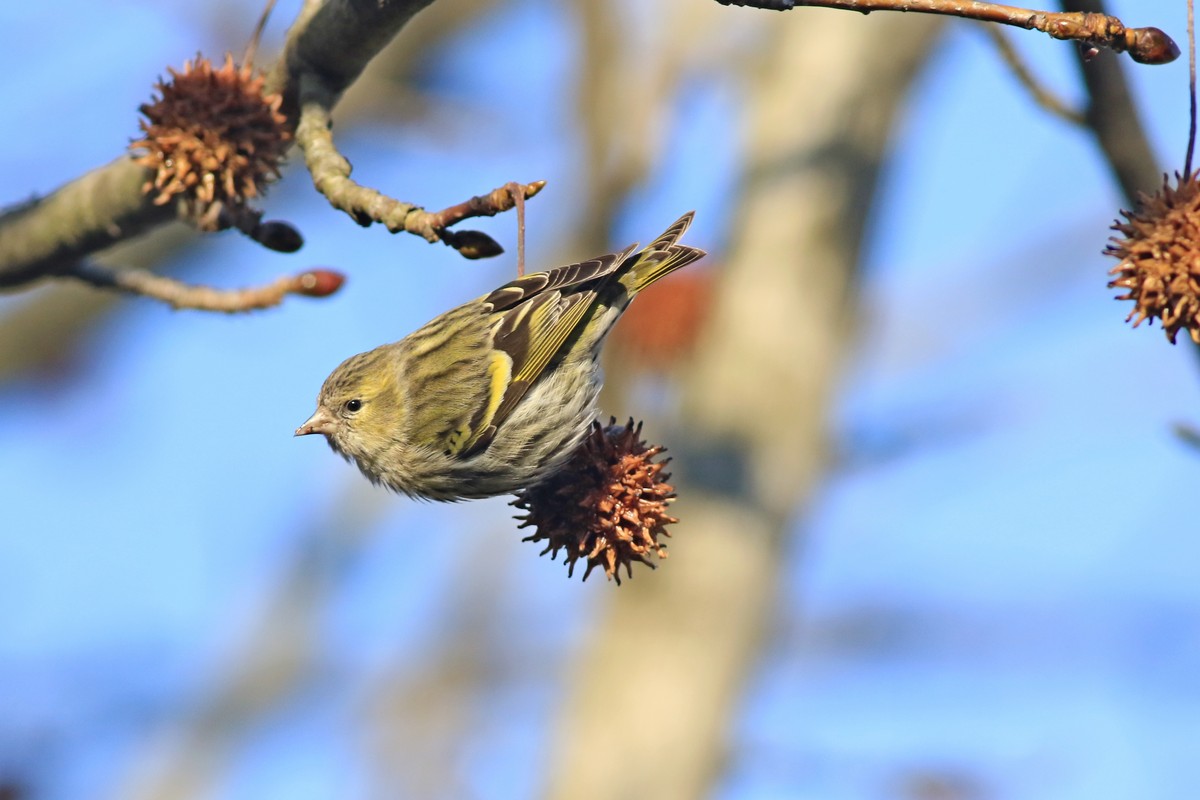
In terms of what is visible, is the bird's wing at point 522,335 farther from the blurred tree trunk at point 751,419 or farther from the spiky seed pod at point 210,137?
the blurred tree trunk at point 751,419

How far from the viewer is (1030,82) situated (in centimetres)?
366

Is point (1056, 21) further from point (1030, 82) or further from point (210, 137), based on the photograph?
point (210, 137)

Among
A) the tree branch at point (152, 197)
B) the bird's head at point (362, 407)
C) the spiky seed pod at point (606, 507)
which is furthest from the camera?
the bird's head at point (362, 407)

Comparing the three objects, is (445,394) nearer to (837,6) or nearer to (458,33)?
(837,6)

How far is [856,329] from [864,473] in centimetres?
109

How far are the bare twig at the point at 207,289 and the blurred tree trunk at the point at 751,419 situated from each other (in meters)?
4.49

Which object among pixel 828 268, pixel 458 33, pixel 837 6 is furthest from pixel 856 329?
pixel 837 6

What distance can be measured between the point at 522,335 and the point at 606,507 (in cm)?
143

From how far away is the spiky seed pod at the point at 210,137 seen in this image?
11.3ft

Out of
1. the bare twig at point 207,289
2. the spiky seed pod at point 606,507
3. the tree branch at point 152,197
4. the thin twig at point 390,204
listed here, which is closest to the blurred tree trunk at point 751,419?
the bare twig at point 207,289

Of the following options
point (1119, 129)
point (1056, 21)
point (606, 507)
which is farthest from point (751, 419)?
point (1056, 21)

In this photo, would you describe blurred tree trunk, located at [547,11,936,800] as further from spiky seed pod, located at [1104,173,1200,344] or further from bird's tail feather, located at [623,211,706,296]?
spiky seed pod, located at [1104,173,1200,344]

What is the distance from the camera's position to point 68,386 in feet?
30.2

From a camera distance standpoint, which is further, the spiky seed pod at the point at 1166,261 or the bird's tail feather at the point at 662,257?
the bird's tail feather at the point at 662,257
